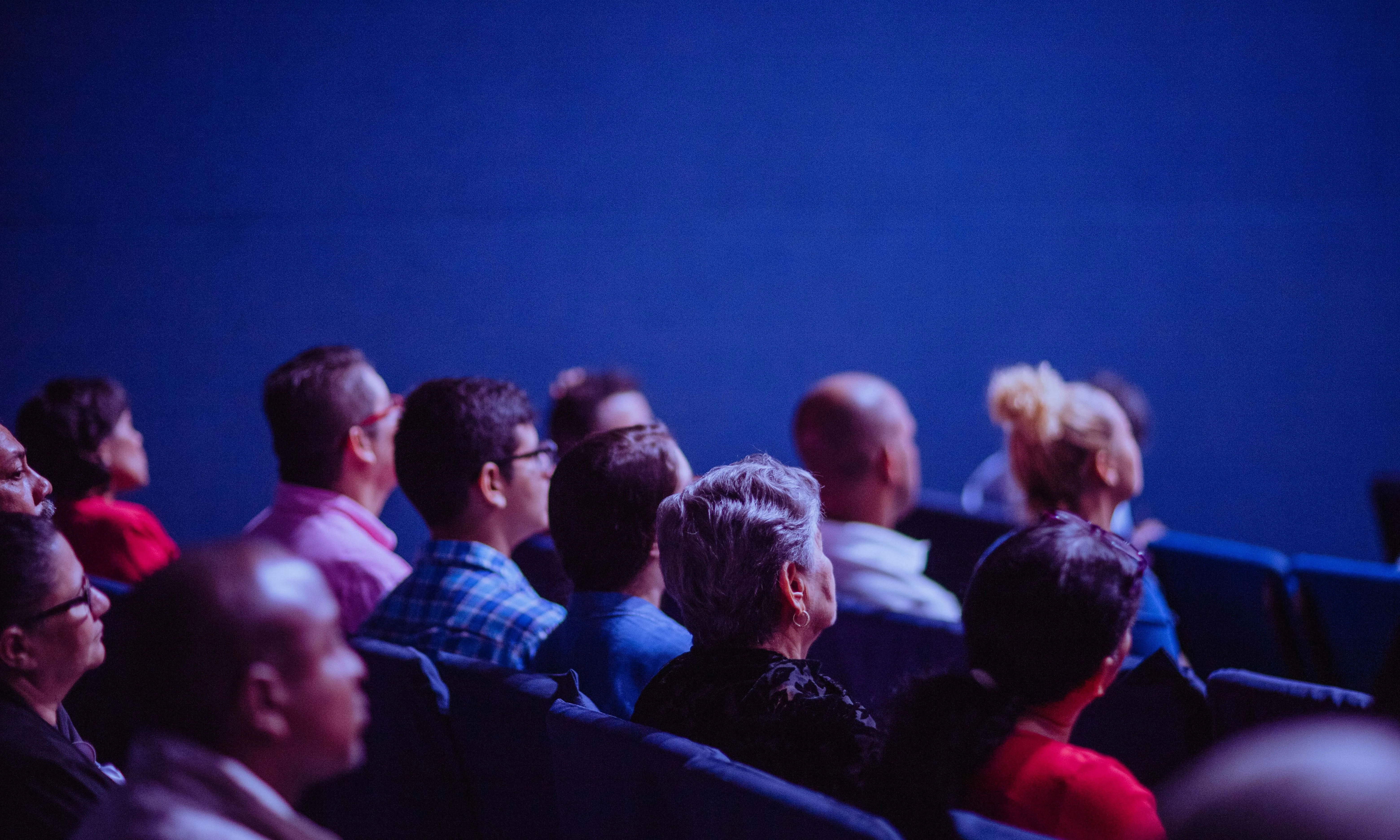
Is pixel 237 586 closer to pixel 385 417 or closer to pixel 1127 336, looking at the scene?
pixel 385 417

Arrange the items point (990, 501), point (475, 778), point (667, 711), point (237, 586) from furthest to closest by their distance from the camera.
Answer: point (990, 501)
point (475, 778)
point (667, 711)
point (237, 586)

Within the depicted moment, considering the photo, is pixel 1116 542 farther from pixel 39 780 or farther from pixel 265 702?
pixel 39 780

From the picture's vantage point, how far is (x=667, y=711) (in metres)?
1.65

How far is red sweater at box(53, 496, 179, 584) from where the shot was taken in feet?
9.73

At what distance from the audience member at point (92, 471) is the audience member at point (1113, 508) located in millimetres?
2320

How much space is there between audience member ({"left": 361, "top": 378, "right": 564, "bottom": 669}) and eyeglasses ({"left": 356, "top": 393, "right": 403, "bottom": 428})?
1.37 ft

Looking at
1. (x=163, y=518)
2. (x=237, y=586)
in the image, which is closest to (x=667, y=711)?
(x=237, y=586)

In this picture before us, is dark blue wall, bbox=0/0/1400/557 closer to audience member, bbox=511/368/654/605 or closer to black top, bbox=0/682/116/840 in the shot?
audience member, bbox=511/368/654/605

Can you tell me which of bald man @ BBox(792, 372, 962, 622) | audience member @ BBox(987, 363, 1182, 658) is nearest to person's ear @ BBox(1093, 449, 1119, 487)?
audience member @ BBox(987, 363, 1182, 658)

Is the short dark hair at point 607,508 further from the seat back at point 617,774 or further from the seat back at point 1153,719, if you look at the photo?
the seat back at point 1153,719

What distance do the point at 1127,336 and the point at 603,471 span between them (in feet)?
15.6

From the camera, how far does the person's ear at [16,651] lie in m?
1.57

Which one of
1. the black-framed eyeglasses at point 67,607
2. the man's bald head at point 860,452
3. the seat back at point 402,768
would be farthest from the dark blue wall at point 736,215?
the black-framed eyeglasses at point 67,607

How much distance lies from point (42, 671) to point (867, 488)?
2.04 m
